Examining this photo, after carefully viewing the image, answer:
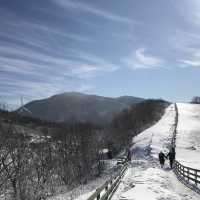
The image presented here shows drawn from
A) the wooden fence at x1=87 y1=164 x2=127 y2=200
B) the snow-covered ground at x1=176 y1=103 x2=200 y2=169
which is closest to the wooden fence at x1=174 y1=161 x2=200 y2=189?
the wooden fence at x1=87 y1=164 x2=127 y2=200

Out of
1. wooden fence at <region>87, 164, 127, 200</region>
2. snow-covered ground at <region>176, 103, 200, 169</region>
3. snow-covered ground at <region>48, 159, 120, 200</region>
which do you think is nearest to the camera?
wooden fence at <region>87, 164, 127, 200</region>

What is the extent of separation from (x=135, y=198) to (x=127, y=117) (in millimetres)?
111693

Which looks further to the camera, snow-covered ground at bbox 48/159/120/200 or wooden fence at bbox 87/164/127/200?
snow-covered ground at bbox 48/159/120/200

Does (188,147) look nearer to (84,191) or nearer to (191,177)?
(84,191)

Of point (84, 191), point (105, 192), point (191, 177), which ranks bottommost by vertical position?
point (84, 191)

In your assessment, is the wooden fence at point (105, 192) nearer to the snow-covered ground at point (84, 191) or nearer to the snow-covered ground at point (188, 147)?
the snow-covered ground at point (84, 191)

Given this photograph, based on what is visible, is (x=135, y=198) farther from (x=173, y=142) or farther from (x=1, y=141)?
(x=173, y=142)

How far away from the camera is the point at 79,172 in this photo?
2594 inches

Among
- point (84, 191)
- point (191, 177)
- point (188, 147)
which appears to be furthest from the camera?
point (188, 147)

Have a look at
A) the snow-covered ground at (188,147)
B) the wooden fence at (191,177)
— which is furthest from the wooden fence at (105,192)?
the snow-covered ground at (188,147)

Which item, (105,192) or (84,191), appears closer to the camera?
(105,192)

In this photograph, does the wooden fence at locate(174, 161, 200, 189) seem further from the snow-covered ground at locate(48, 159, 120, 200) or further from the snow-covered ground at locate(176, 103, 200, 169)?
the snow-covered ground at locate(176, 103, 200, 169)

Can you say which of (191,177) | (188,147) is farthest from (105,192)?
(188,147)

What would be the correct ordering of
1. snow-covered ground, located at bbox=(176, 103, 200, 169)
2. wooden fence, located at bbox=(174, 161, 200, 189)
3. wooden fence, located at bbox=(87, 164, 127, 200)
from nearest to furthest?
wooden fence, located at bbox=(87, 164, 127, 200)
wooden fence, located at bbox=(174, 161, 200, 189)
snow-covered ground, located at bbox=(176, 103, 200, 169)
